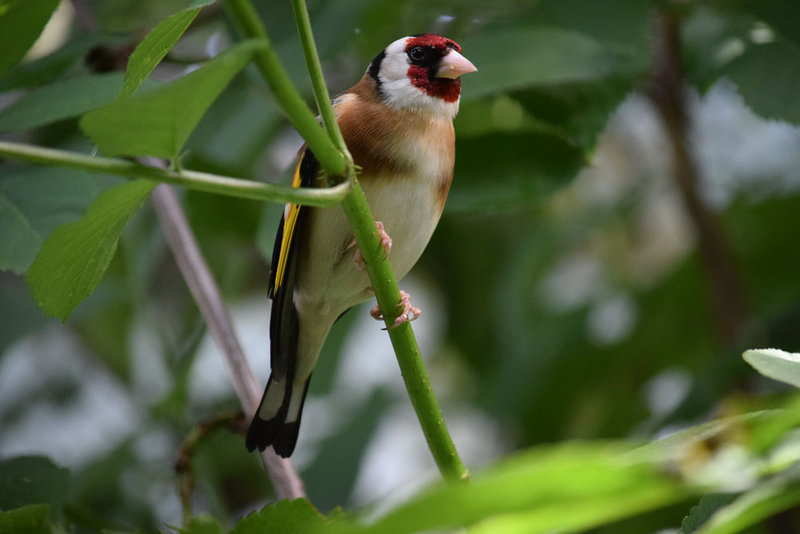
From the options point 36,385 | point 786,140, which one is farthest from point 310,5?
point 786,140

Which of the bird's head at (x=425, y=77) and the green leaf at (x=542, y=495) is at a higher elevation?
the bird's head at (x=425, y=77)

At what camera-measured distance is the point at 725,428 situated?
0.66 m

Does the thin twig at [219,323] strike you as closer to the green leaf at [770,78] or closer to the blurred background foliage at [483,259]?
the blurred background foliage at [483,259]

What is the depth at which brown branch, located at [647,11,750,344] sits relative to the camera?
1.77 m

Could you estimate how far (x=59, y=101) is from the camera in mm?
1225

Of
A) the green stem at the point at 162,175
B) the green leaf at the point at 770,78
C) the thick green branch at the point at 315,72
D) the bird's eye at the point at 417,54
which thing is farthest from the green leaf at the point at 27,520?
the green leaf at the point at 770,78

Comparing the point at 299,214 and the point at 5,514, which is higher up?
the point at 299,214

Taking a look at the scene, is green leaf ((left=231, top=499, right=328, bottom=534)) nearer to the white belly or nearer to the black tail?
the black tail

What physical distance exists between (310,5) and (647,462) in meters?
1.26

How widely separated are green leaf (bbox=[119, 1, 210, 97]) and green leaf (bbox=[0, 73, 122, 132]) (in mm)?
389

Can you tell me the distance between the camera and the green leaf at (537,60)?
1400 millimetres

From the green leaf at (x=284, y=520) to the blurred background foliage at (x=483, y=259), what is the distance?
418 mm

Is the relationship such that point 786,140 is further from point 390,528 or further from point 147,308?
point 390,528

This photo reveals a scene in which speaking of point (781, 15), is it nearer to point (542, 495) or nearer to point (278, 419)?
point (278, 419)
